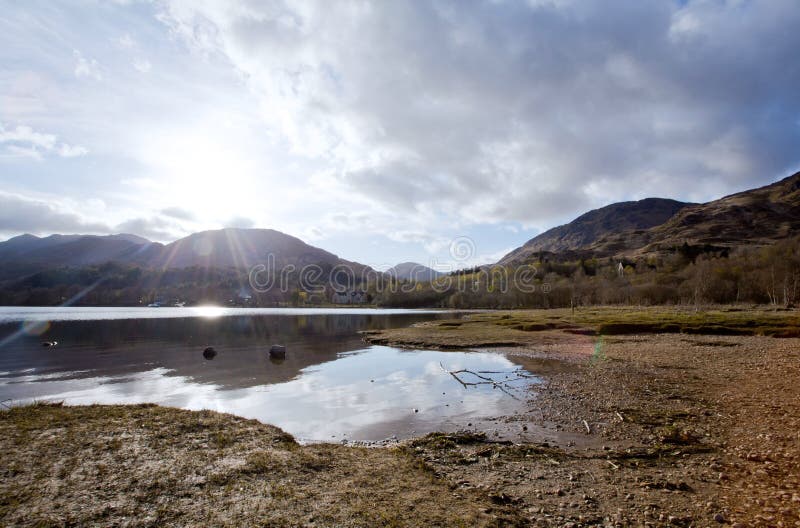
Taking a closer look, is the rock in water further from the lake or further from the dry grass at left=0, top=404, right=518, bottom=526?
the dry grass at left=0, top=404, right=518, bottom=526

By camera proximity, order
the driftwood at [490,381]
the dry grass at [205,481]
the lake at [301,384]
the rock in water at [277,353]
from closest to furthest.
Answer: the dry grass at [205,481]
the lake at [301,384]
the driftwood at [490,381]
the rock in water at [277,353]

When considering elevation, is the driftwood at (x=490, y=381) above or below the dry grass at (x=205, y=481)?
below

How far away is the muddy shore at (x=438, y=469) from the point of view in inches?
334

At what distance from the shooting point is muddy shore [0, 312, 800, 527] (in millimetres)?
8484

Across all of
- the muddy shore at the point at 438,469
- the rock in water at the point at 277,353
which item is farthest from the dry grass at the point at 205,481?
the rock in water at the point at 277,353

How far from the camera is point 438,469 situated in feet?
38.9

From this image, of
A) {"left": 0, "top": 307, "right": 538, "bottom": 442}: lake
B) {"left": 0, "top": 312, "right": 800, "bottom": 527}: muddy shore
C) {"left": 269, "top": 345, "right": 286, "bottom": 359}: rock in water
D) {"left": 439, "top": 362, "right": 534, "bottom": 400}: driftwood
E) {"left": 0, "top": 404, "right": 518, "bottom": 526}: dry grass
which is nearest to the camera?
{"left": 0, "top": 404, "right": 518, "bottom": 526}: dry grass

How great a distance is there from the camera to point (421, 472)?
37.2 feet

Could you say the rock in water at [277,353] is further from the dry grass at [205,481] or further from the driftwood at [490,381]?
the dry grass at [205,481]

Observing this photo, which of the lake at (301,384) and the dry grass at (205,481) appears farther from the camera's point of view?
the lake at (301,384)

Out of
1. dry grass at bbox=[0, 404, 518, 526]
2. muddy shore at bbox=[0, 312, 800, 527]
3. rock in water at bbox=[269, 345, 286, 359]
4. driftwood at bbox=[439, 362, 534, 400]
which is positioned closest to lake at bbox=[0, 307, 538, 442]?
driftwood at bbox=[439, 362, 534, 400]

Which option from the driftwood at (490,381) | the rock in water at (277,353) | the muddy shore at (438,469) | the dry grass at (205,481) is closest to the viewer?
the dry grass at (205,481)

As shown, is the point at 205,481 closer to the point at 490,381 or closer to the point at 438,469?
the point at 438,469

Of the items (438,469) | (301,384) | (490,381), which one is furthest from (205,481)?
(490,381)
